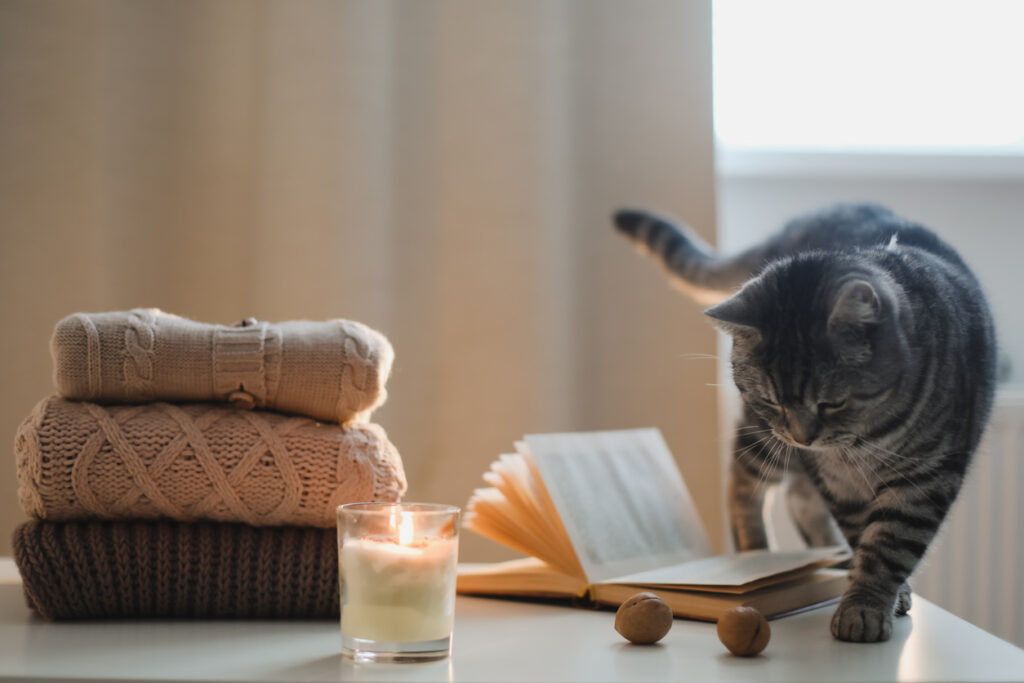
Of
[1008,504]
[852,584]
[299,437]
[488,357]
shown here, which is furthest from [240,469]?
[1008,504]

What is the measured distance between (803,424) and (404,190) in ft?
2.58

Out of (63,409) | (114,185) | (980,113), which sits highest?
(980,113)

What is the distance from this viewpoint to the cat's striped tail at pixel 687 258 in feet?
3.45

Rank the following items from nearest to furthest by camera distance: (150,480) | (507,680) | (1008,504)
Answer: (507,680)
(150,480)
(1008,504)

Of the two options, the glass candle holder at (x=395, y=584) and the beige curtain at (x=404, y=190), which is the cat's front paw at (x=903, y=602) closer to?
the glass candle holder at (x=395, y=584)

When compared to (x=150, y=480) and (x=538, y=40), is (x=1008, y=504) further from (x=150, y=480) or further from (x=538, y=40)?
(x=150, y=480)

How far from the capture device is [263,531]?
703 mm

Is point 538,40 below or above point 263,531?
above

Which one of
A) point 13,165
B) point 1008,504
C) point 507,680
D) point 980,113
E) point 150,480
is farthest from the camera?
point 980,113

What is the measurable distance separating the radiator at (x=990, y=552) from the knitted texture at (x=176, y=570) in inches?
45.8

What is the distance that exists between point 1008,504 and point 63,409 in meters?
1.43

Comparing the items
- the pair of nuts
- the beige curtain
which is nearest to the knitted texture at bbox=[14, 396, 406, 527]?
the pair of nuts

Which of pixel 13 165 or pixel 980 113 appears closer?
pixel 13 165

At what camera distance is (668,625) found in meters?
0.64
